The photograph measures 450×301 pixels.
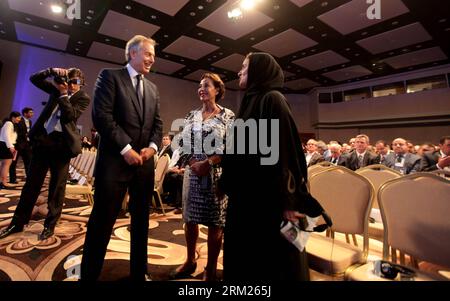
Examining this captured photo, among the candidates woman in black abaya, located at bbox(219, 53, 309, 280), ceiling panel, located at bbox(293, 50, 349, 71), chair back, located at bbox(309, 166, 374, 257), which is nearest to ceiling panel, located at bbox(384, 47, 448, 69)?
ceiling panel, located at bbox(293, 50, 349, 71)

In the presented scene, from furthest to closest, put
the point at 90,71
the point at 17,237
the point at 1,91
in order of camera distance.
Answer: the point at 90,71
the point at 1,91
the point at 17,237

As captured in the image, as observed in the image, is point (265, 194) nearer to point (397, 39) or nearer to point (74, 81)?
point (74, 81)

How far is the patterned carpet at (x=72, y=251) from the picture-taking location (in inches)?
69.9

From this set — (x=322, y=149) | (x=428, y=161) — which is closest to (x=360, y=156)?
(x=428, y=161)

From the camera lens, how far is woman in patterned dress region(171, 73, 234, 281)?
5.66ft

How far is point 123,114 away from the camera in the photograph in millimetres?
1530

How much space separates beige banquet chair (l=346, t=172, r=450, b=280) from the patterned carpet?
1.28 m

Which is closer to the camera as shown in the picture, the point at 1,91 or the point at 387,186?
the point at 387,186

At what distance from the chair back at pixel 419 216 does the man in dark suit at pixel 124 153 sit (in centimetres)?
150

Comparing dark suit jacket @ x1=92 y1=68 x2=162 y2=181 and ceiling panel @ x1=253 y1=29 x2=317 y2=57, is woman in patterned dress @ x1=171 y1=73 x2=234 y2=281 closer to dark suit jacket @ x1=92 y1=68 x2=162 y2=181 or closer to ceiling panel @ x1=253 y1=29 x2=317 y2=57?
dark suit jacket @ x1=92 y1=68 x2=162 y2=181

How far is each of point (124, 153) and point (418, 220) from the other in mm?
1692

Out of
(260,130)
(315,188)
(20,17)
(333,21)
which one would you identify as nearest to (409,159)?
(333,21)
